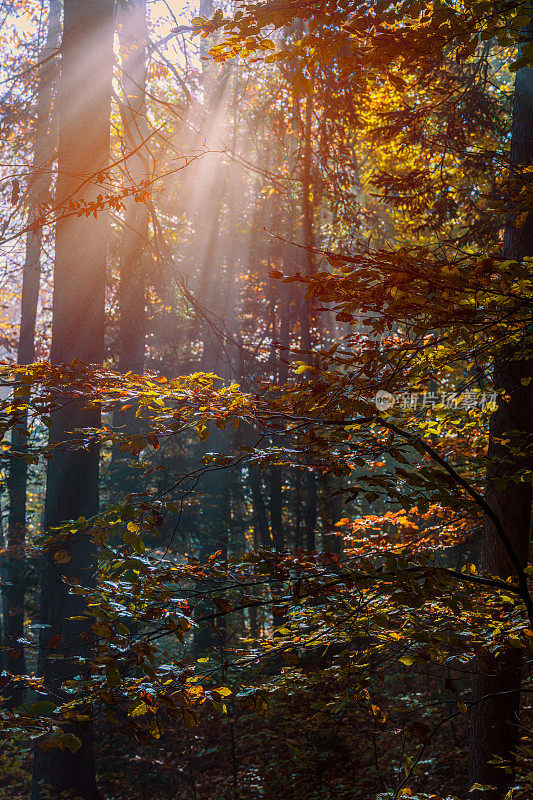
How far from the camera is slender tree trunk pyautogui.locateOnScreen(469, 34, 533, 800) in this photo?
16.2 ft

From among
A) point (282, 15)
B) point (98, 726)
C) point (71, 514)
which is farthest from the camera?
point (98, 726)

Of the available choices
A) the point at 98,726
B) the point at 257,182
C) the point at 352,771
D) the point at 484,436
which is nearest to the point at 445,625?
the point at 484,436

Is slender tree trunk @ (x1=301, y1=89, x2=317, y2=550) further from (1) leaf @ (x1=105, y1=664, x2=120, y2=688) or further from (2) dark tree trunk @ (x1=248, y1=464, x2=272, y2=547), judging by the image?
(1) leaf @ (x1=105, y1=664, x2=120, y2=688)

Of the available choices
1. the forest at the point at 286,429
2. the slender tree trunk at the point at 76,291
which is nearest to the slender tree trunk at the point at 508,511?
the forest at the point at 286,429

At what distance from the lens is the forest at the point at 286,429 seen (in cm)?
279

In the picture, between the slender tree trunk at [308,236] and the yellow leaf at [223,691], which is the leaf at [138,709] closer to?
the yellow leaf at [223,691]

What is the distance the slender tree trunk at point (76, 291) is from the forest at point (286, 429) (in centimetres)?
3

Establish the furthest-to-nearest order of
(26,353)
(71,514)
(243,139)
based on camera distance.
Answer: (243,139)
(26,353)
(71,514)

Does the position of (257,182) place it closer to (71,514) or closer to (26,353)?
(26,353)

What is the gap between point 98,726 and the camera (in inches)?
488

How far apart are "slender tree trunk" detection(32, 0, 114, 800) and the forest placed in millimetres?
27

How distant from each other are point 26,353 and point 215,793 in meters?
9.61

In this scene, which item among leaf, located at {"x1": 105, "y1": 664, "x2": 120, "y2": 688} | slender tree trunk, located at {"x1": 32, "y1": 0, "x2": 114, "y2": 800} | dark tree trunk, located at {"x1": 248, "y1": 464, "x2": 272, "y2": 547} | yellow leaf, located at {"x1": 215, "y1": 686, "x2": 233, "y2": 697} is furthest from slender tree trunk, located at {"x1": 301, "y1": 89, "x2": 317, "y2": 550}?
leaf, located at {"x1": 105, "y1": 664, "x2": 120, "y2": 688}

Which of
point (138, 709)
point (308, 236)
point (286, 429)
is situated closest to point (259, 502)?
point (308, 236)
